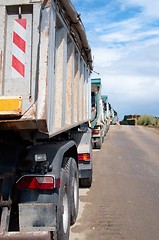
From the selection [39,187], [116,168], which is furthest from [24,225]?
[116,168]

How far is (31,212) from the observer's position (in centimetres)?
324

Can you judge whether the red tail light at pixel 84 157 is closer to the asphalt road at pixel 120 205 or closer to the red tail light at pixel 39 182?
the asphalt road at pixel 120 205

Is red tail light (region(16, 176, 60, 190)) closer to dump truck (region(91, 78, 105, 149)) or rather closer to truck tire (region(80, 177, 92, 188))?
truck tire (region(80, 177, 92, 188))

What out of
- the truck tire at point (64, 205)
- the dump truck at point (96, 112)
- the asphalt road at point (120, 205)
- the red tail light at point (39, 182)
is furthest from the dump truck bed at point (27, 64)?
the dump truck at point (96, 112)

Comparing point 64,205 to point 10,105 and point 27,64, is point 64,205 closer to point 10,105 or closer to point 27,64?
point 10,105

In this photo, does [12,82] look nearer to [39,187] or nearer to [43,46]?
[43,46]

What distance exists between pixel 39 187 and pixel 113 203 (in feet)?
10.2

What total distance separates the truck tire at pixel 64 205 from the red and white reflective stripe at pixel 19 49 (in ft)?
4.36

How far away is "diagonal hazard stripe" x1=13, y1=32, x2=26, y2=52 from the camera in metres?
3.09

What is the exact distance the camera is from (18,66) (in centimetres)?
308

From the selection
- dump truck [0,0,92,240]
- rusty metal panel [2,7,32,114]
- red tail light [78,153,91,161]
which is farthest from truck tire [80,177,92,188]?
rusty metal panel [2,7,32,114]

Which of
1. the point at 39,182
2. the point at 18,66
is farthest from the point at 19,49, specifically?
the point at 39,182

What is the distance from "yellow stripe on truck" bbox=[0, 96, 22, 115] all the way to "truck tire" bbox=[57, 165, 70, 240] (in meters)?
1.22

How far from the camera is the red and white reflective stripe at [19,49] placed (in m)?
3.08
